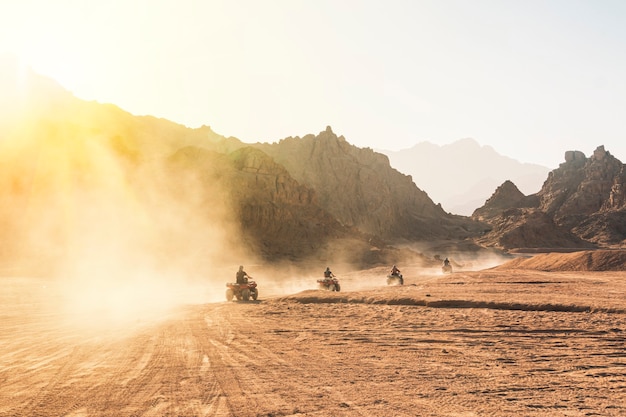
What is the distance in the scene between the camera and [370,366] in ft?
30.7

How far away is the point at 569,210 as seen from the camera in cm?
12044

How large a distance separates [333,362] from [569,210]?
418 feet

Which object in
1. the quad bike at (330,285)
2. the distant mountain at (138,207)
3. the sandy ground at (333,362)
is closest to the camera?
the sandy ground at (333,362)

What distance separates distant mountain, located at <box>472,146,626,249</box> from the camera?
3757 inches

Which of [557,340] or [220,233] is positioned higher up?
[220,233]

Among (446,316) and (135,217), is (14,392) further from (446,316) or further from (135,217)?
(135,217)

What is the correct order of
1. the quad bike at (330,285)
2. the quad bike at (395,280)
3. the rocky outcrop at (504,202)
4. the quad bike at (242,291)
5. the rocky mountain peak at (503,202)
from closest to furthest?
the quad bike at (242,291), the quad bike at (330,285), the quad bike at (395,280), the rocky outcrop at (504,202), the rocky mountain peak at (503,202)

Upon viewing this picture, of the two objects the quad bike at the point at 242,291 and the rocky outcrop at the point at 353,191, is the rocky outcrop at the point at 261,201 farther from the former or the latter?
the quad bike at the point at 242,291

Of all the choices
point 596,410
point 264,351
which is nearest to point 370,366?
point 264,351

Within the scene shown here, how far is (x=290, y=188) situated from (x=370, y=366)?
63.6 meters

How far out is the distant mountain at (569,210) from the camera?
9544 centimetres

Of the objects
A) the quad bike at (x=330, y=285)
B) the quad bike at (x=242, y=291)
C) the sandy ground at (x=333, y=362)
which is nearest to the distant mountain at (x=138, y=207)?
the quad bike at (x=242, y=291)

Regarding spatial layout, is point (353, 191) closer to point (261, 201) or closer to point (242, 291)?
point (261, 201)

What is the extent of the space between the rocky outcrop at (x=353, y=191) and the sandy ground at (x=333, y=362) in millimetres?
88308
